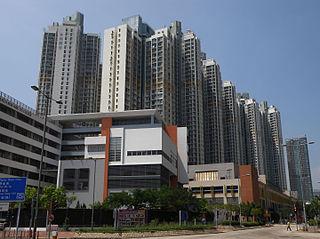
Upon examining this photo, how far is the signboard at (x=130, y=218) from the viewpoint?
40625 millimetres

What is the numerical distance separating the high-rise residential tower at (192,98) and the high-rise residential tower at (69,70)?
134 feet

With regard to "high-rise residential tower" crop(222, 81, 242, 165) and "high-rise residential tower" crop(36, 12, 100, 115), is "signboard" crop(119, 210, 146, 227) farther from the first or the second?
"high-rise residential tower" crop(222, 81, 242, 165)

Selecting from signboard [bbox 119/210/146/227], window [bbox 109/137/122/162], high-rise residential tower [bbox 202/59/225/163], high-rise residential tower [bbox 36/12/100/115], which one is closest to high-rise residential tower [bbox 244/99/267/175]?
high-rise residential tower [bbox 202/59/225/163]

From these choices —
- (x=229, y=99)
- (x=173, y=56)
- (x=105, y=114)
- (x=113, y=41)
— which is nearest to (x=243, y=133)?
(x=229, y=99)

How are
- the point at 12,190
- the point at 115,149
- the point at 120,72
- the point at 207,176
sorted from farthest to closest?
1. the point at 120,72
2. the point at 207,176
3. the point at 115,149
4. the point at 12,190

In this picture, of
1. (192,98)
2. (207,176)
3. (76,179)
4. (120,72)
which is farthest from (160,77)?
(76,179)

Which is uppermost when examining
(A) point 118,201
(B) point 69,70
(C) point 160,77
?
(B) point 69,70

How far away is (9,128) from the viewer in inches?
2625

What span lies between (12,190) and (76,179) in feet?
140

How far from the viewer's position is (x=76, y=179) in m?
70.6

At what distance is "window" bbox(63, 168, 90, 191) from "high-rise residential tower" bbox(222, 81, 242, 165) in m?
99.1

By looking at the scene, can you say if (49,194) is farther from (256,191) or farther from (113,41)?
(113,41)

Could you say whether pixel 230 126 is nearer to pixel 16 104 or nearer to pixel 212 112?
pixel 212 112

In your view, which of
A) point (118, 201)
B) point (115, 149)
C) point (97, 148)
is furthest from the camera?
point (97, 148)
